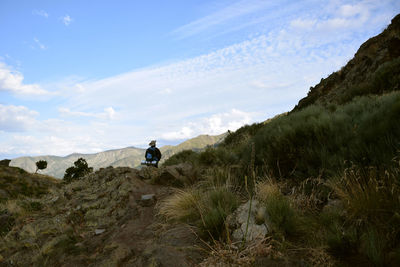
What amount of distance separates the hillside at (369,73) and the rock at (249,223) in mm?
7004

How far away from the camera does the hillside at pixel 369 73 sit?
10070 millimetres

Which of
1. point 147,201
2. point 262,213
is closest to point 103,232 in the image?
point 147,201

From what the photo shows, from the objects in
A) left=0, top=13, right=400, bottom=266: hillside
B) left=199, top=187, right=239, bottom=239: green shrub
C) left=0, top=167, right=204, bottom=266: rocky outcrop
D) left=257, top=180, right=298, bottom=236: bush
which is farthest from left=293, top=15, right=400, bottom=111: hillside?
left=0, top=167, right=204, bottom=266: rocky outcrop

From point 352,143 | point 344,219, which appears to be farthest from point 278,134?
point 344,219

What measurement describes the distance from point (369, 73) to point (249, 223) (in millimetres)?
13381

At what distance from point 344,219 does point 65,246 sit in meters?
4.84

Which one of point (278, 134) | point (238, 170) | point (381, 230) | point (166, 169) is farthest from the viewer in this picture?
point (166, 169)

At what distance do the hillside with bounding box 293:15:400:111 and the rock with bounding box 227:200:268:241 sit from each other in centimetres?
700

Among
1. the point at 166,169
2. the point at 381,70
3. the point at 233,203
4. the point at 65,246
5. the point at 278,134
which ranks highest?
the point at 381,70

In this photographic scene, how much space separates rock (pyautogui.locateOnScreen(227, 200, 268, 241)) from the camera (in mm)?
3336

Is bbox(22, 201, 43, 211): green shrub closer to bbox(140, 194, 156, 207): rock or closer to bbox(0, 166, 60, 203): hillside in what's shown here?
bbox(140, 194, 156, 207): rock

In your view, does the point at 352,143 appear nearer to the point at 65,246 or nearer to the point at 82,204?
the point at 65,246

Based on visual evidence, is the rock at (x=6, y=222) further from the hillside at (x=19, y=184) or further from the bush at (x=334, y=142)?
the hillside at (x=19, y=184)

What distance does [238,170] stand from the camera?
6.44 meters
